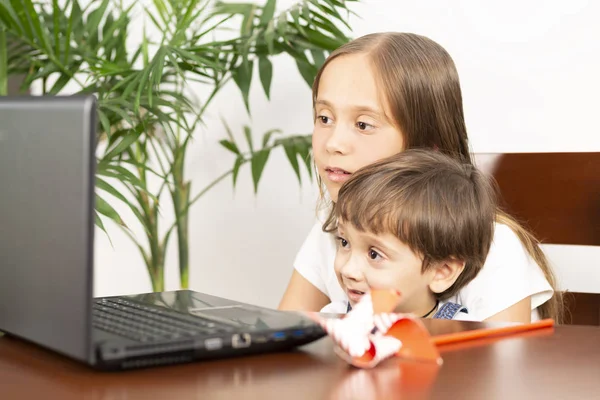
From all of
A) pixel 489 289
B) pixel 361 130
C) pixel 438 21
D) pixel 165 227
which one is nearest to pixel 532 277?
pixel 489 289

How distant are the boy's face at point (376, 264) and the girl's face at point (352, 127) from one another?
22cm

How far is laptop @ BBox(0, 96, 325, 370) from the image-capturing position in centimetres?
64

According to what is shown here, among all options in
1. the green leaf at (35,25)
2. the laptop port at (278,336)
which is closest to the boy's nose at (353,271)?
the laptop port at (278,336)

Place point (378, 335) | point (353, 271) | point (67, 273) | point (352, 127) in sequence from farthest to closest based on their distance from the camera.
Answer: point (352, 127), point (353, 271), point (378, 335), point (67, 273)

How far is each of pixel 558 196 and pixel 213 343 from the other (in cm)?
105

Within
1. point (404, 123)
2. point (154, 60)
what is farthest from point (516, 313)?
point (154, 60)

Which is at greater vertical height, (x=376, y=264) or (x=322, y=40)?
(x=322, y=40)

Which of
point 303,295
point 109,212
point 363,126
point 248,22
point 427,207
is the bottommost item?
point 303,295

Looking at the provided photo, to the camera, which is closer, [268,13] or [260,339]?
[260,339]

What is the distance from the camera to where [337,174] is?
1451 millimetres

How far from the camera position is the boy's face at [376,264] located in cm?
119

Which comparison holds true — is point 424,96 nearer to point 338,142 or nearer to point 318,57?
point 338,142

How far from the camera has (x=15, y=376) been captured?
70cm

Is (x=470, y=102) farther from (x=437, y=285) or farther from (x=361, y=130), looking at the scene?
(x=437, y=285)
